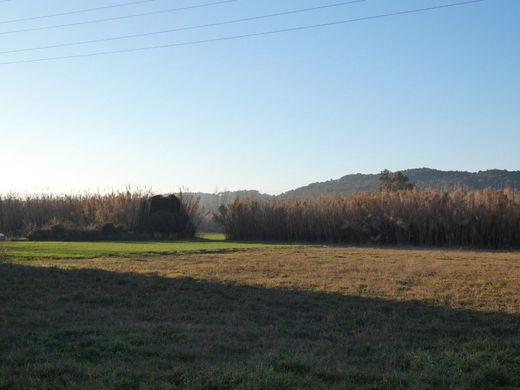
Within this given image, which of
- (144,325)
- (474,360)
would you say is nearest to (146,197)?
(144,325)

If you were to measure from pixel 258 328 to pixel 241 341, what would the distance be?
696mm

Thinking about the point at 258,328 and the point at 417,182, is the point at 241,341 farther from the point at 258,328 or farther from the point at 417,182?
the point at 417,182

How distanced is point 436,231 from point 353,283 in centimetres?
1413

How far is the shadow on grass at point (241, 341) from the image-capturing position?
477cm

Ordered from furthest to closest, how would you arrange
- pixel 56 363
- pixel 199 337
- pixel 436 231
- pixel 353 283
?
1. pixel 436 231
2. pixel 353 283
3. pixel 199 337
4. pixel 56 363

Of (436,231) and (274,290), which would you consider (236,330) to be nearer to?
(274,290)

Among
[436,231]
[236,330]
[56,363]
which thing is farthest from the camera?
[436,231]

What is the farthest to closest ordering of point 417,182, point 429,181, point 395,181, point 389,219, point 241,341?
point 417,182, point 429,181, point 395,181, point 389,219, point 241,341

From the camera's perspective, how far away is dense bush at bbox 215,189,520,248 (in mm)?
22500

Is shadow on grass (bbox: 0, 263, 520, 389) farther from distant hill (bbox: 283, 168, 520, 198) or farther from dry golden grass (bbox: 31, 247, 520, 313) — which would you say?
distant hill (bbox: 283, 168, 520, 198)

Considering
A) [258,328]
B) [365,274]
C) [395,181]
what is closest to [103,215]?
[365,274]

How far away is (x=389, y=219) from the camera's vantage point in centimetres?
2480

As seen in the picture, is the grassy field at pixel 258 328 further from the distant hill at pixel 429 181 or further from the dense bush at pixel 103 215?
the distant hill at pixel 429 181

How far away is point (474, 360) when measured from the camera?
5277 millimetres
